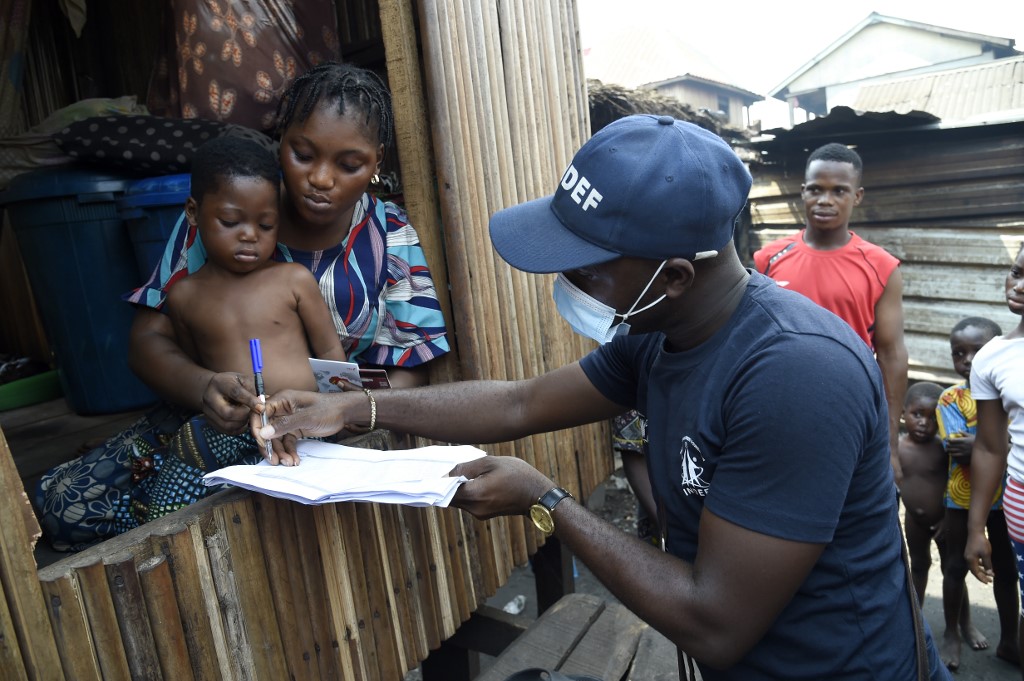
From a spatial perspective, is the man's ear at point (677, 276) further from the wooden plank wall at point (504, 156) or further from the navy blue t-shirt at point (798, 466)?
the wooden plank wall at point (504, 156)

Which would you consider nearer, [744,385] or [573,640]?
[744,385]

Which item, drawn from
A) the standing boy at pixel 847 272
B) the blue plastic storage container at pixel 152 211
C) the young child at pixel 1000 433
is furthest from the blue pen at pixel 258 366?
the young child at pixel 1000 433

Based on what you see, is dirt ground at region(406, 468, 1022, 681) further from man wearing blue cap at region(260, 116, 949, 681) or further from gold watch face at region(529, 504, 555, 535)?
gold watch face at region(529, 504, 555, 535)

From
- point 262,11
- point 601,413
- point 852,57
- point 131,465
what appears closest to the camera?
point 601,413

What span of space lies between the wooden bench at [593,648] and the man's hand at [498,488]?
3.25 feet

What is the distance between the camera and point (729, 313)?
159cm

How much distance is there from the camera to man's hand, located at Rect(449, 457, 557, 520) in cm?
173

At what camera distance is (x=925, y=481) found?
430 centimetres

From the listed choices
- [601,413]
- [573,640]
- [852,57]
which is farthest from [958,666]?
[852,57]

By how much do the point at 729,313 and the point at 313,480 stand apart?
107 centimetres

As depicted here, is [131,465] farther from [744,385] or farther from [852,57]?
[852,57]

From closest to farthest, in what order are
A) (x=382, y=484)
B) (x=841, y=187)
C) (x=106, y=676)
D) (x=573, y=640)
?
(x=106, y=676), (x=382, y=484), (x=573, y=640), (x=841, y=187)

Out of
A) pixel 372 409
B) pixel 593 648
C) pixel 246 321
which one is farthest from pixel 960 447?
pixel 246 321

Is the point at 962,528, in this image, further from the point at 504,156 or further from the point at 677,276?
the point at 677,276
